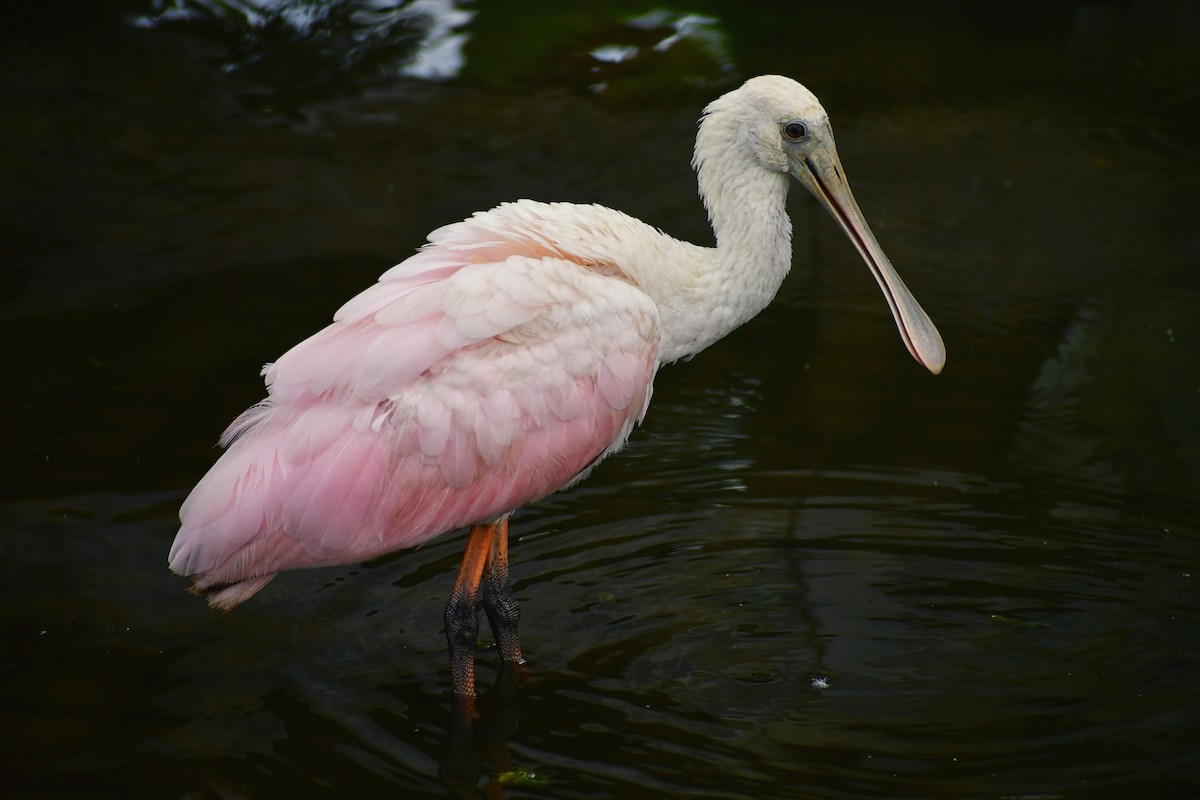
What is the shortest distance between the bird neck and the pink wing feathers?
321 millimetres

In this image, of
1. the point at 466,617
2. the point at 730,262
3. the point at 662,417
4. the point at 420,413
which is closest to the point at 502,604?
the point at 466,617

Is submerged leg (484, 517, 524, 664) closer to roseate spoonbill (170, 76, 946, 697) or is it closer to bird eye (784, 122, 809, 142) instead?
roseate spoonbill (170, 76, 946, 697)

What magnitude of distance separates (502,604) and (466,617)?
0.24 m

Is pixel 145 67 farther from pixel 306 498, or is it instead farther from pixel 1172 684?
pixel 1172 684

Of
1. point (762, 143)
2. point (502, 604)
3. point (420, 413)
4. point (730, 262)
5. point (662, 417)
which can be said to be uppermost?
point (762, 143)

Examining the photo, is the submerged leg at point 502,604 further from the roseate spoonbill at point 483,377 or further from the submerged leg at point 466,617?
the submerged leg at point 466,617

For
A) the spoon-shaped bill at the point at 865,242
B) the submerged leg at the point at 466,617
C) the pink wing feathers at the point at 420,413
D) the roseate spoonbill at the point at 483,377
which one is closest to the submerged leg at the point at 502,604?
the roseate spoonbill at the point at 483,377

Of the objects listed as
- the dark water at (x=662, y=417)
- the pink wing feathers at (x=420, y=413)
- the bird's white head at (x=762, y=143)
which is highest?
the bird's white head at (x=762, y=143)

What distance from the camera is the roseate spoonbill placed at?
454 centimetres

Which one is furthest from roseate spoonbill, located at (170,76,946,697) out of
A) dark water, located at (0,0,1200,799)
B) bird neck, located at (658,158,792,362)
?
dark water, located at (0,0,1200,799)

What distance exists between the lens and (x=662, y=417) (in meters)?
7.04

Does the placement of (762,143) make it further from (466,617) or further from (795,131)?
(466,617)

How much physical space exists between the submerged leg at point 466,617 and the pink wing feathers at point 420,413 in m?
0.25

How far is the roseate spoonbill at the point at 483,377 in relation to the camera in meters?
4.54
